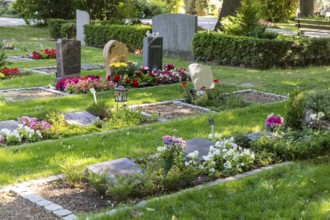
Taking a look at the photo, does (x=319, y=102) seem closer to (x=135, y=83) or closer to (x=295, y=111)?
(x=295, y=111)

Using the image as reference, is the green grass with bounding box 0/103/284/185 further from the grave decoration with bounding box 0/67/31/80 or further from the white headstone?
the white headstone

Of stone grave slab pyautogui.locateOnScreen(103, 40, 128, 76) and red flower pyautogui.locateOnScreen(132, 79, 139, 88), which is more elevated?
stone grave slab pyautogui.locateOnScreen(103, 40, 128, 76)

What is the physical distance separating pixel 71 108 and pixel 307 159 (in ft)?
15.1

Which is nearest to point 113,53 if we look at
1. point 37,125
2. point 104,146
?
point 37,125

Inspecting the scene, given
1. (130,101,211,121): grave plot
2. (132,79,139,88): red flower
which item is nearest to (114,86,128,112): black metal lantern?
(130,101,211,121): grave plot

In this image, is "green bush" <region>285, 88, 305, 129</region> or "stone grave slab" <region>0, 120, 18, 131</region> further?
"stone grave slab" <region>0, 120, 18, 131</region>

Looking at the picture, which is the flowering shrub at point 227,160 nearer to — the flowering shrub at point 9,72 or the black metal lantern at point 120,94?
the black metal lantern at point 120,94

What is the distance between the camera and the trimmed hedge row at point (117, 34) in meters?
19.0

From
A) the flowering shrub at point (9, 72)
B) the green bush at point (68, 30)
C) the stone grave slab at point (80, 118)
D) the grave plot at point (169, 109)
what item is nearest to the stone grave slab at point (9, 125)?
the stone grave slab at point (80, 118)

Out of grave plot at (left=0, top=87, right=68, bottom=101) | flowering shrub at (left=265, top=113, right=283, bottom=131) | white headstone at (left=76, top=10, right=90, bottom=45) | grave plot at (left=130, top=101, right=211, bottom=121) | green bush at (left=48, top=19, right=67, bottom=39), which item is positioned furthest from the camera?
green bush at (left=48, top=19, right=67, bottom=39)

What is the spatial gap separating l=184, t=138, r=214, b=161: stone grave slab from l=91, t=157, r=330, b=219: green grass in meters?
0.82

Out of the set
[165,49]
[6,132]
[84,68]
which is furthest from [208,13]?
[6,132]

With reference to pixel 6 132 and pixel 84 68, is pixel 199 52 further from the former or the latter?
pixel 6 132

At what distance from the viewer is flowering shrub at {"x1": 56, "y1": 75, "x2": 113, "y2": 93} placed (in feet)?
36.1
